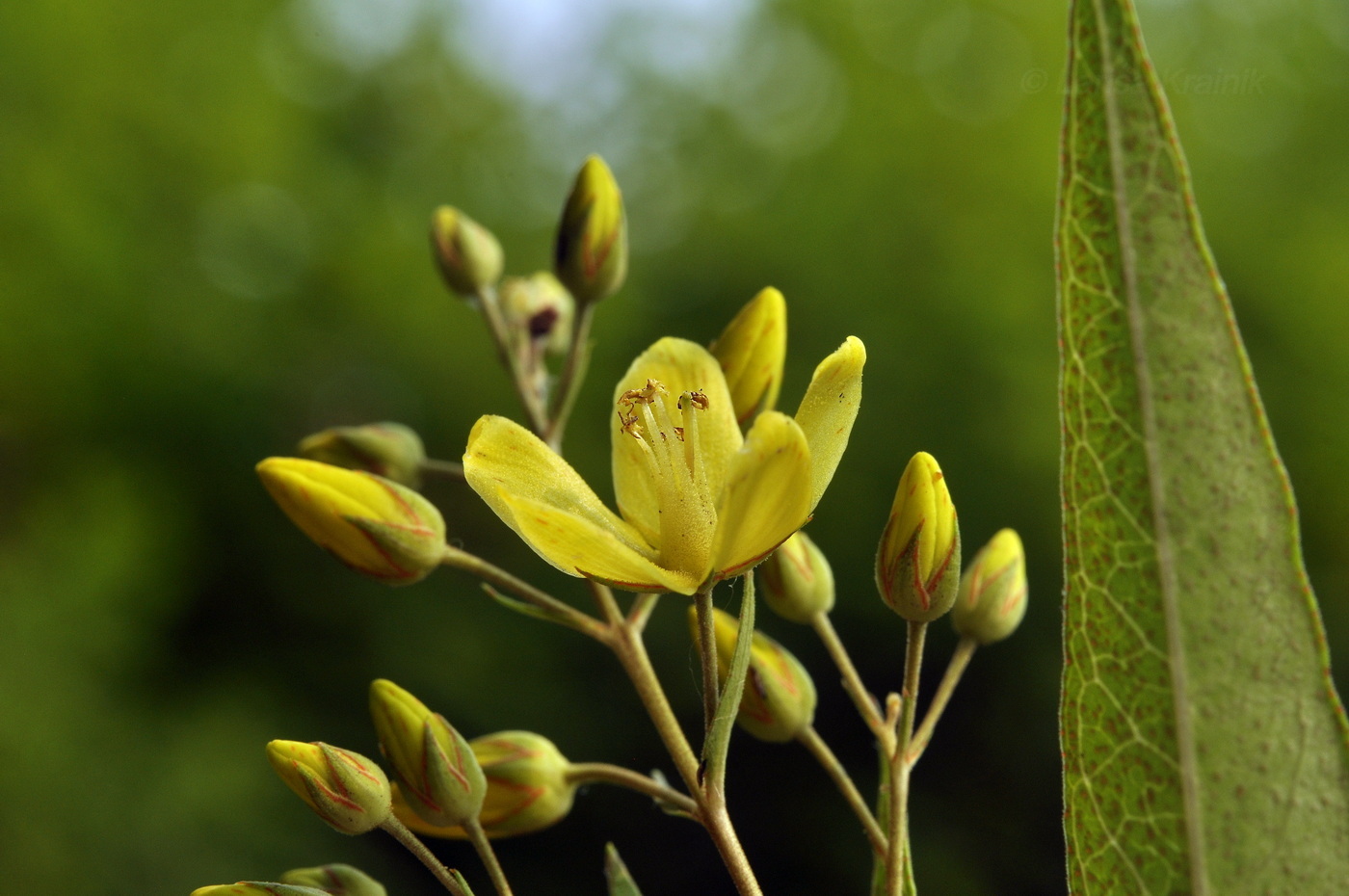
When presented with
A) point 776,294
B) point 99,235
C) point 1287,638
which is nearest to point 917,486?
point 776,294

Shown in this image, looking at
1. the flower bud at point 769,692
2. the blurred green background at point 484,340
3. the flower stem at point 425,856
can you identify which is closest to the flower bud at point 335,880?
the flower stem at point 425,856

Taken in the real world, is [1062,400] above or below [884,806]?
above

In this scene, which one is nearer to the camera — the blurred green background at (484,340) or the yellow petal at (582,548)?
the yellow petal at (582,548)

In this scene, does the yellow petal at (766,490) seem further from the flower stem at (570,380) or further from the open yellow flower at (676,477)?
the flower stem at (570,380)

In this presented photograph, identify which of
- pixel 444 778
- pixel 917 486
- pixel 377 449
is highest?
pixel 377 449

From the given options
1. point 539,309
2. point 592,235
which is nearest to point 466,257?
point 539,309

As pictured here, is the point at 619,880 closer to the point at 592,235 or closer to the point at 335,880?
the point at 335,880

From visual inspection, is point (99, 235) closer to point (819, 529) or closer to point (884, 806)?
point (819, 529)
